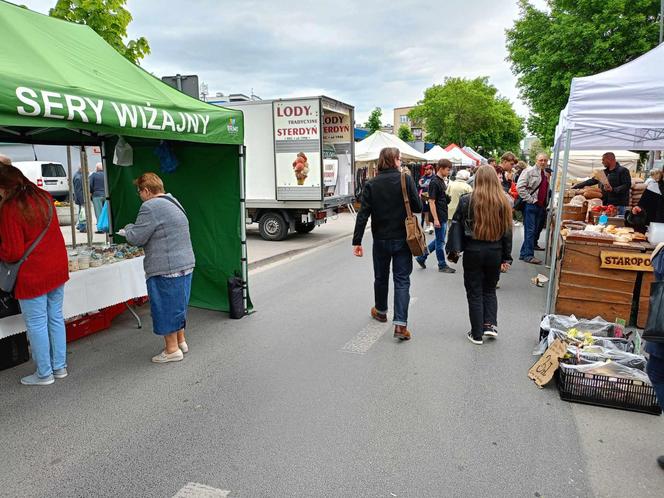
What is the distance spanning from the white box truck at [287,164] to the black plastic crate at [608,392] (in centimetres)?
811

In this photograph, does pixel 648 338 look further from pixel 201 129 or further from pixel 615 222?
pixel 615 222

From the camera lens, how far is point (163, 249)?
4.22 m

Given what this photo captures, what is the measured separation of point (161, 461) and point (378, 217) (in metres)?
3.01

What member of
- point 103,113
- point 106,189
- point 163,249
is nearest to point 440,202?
point 106,189

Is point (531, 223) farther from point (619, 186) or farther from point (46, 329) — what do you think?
point (46, 329)

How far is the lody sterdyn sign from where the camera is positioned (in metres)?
3.27

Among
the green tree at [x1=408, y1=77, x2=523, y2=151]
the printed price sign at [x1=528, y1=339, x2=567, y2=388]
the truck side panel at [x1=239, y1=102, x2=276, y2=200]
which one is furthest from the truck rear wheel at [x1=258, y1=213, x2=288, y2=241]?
the green tree at [x1=408, y1=77, x2=523, y2=151]

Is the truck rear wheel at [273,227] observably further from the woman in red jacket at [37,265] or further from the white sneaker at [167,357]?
the woman in red jacket at [37,265]

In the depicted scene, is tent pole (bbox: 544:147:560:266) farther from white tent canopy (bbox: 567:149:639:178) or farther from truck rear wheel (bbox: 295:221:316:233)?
white tent canopy (bbox: 567:149:639:178)

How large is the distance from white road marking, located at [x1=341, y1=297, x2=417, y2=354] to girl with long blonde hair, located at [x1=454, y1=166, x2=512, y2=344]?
984 mm

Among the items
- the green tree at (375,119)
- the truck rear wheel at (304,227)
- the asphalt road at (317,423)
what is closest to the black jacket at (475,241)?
the asphalt road at (317,423)

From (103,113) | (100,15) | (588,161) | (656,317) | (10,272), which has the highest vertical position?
(100,15)

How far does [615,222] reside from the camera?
7.04 meters

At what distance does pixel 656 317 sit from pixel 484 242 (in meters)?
2.40
